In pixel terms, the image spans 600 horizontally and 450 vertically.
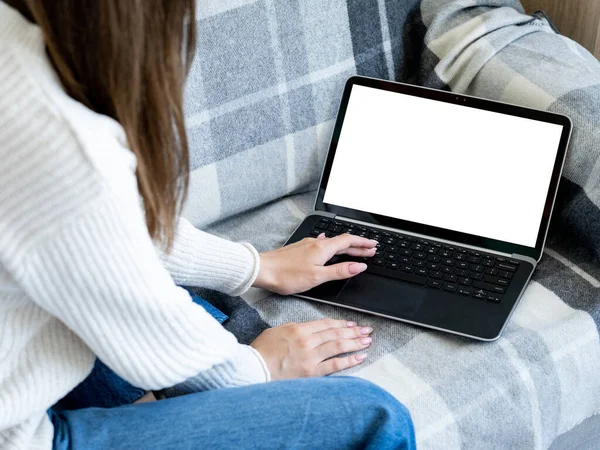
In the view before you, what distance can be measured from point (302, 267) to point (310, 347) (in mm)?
140

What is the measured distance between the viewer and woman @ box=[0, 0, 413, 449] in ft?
2.15

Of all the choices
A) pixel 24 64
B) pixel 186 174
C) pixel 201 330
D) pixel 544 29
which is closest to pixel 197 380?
pixel 201 330

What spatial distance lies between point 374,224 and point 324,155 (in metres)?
0.17

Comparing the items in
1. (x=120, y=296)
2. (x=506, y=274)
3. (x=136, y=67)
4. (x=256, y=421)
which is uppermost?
(x=136, y=67)

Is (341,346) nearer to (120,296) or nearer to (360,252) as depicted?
(360,252)

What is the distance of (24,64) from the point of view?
65 cm

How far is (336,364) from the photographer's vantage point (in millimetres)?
989

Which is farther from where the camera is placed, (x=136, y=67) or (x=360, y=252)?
(x=360, y=252)

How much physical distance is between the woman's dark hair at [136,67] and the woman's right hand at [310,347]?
286 mm

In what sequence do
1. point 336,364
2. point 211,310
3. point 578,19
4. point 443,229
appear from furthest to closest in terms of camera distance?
point 578,19 < point 443,229 < point 211,310 < point 336,364

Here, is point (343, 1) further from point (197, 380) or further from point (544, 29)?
point (197, 380)

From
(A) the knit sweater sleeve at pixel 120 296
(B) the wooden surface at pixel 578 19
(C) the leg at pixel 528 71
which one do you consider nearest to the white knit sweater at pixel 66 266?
(A) the knit sweater sleeve at pixel 120 296

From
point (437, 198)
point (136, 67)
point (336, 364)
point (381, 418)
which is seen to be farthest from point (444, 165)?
point (136, 67)

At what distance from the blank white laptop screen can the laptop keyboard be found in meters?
0.04
